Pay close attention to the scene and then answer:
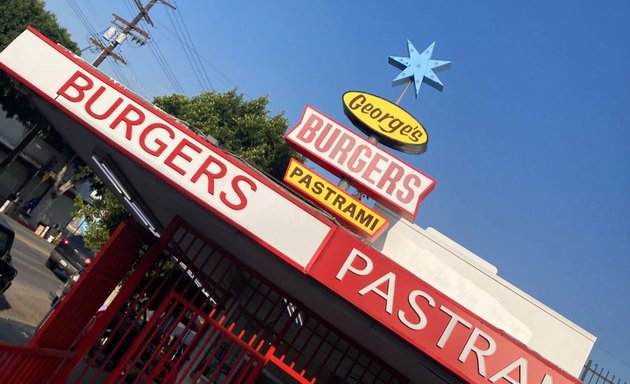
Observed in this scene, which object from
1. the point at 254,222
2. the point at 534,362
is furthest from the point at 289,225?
the point at 534,362

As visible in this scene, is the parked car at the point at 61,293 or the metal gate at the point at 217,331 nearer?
the metal gate at the point at 217,331

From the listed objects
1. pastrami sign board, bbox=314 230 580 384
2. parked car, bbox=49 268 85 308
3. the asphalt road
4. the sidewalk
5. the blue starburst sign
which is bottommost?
the asphalt road

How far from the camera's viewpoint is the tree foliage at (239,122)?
73.3ft

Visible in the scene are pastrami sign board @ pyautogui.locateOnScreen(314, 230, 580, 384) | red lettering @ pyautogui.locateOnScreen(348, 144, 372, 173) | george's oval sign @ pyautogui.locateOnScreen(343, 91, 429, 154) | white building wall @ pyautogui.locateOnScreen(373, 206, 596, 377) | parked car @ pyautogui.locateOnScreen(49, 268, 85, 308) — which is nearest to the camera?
pastrami sign board @ pyautogui.locateOnScreen(314, 230, 580, 384)

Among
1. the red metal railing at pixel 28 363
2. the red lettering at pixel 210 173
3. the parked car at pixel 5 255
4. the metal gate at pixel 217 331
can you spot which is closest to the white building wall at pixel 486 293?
the metal gate at pixel 217 331

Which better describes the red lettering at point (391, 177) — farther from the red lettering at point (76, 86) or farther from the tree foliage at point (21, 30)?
the tree foliage at point (21, 30)

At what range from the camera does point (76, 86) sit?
5.00 meters

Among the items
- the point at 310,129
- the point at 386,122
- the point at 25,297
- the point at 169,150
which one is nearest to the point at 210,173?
the point at 169,150

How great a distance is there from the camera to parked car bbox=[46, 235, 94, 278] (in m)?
19.8

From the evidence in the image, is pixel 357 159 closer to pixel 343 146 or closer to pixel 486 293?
pixel 343 146

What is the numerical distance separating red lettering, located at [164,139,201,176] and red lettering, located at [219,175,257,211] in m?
0.51

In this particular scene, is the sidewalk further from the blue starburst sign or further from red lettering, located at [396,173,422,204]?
the blue starburst sign

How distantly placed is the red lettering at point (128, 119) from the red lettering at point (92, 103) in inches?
4.2

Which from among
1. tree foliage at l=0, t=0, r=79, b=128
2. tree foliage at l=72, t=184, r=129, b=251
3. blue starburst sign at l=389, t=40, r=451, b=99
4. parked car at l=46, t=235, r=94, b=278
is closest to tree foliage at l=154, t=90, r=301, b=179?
tree foliage at l=72, t=184, r=129, b=251
